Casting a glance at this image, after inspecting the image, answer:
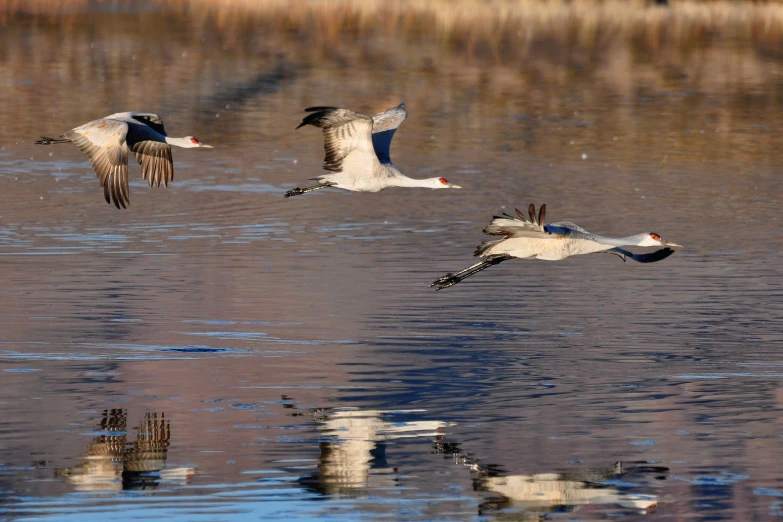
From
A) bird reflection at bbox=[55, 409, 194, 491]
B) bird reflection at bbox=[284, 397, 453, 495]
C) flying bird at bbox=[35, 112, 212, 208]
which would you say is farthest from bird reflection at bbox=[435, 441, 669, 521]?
flying bird at bbox=[35, 112, 212, 208]

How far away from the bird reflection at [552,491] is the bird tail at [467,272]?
3594 millimetres

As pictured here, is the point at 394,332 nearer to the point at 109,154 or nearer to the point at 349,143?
the point at 349,143

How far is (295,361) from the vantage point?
10430 mm

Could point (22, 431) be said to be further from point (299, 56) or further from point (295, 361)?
point (299, 56)

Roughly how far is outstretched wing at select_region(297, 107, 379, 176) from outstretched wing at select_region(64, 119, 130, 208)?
1.53 meters

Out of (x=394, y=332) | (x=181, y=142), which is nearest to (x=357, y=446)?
(x=394, y=332)

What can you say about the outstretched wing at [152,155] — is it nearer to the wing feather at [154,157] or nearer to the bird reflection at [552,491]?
the wing feather at [154,157]

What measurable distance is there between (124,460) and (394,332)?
11.0ft

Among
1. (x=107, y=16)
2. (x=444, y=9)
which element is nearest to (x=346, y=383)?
(x=444, y=9)

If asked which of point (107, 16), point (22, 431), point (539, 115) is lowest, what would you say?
point (22, 431)

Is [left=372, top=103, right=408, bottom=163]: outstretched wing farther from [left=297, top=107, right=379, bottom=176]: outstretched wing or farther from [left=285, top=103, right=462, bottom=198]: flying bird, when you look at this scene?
[left=297, top=107, right=379, bottom=176]: outstretched wing

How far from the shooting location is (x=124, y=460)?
8.27 meters

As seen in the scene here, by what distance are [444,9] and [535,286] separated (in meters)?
26.1

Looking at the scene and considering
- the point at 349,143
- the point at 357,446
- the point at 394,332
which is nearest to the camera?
the point at 357,446
